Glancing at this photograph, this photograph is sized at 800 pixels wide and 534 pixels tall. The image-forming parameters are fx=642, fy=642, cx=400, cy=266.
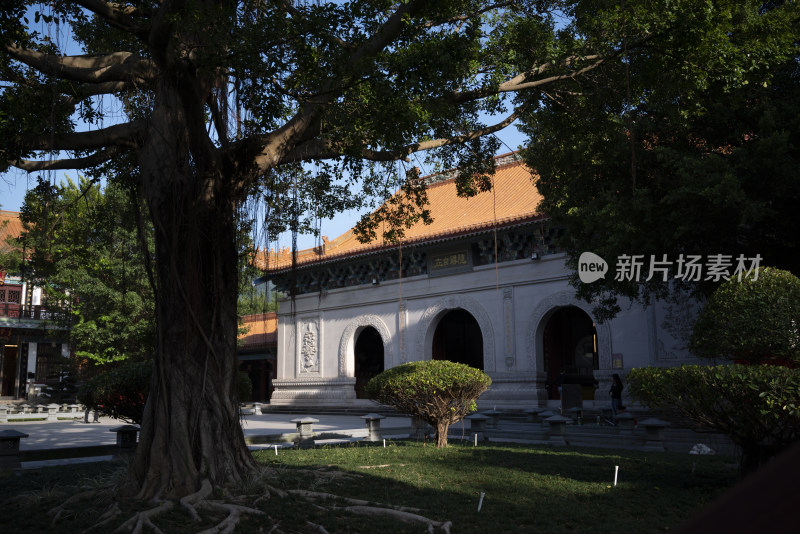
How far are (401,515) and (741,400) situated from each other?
9.86 feet

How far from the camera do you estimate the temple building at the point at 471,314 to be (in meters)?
15.5

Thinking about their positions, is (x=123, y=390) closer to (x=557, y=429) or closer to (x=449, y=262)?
(x=557, y=429)

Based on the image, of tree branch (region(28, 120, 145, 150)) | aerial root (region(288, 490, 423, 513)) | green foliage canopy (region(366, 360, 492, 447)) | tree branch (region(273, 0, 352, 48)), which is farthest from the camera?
green foliage canopy (region(366, 360, 492, 447))

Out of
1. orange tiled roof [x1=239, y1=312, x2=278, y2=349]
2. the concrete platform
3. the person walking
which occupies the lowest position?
the concrete platform

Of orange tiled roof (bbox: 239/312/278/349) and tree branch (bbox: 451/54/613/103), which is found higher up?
tree branch (bbox: 451/54/613/103)

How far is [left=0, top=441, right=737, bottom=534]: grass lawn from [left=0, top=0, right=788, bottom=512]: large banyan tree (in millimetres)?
743

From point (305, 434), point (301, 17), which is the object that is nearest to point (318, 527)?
point (301, 17)

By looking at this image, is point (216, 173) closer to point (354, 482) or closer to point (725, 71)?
point (354, 482)

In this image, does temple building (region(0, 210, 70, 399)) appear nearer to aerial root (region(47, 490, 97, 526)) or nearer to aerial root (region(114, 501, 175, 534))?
aerial root (region(47, 490, 97, 526))

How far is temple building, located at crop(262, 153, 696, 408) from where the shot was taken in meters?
15.5

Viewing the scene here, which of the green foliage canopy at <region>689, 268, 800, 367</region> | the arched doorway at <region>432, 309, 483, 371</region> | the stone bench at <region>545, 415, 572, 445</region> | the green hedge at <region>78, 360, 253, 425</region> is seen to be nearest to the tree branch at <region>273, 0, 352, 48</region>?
the green foliage canopy at <region>689, 268, 800, 367</region>

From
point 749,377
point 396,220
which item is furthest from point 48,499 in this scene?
point 749,377

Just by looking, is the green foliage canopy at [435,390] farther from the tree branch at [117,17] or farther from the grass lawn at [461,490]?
the tree branch at [117,17]

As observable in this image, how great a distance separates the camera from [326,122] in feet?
18.7
